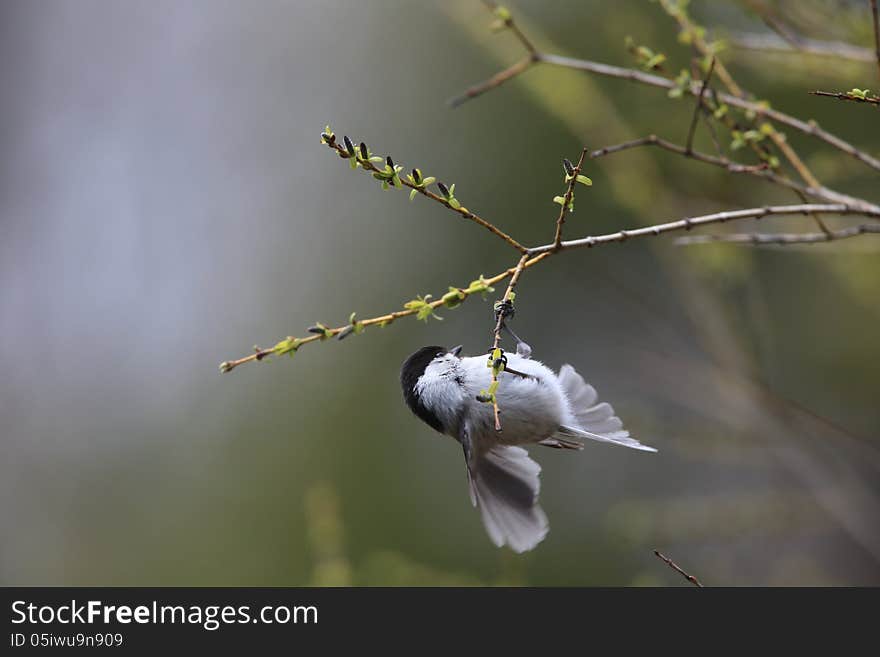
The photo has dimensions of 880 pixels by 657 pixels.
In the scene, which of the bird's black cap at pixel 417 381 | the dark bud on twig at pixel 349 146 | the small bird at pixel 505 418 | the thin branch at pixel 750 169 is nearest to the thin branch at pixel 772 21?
the thin branch at pixel 750 169

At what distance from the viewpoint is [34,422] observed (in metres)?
7.62

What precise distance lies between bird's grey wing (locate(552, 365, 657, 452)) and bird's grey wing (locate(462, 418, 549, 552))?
144 mm

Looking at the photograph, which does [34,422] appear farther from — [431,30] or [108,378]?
[431,30]

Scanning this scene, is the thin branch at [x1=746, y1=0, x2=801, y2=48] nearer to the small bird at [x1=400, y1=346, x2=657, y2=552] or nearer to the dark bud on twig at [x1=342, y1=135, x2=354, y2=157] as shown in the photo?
the small bird at [x1=400, y1=346, x2=657, y2=552]

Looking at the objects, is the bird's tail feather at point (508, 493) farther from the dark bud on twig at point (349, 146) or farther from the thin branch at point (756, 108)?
the dark bud on twig at point (349, 146)

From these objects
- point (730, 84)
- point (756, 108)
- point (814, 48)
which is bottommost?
point (756, 108)

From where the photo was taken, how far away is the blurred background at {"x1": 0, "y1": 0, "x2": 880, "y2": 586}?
6.88 metres

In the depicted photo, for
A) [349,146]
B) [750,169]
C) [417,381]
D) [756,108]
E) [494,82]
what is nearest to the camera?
[349,146]

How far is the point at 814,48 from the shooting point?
95.1 inches

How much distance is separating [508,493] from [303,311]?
21.2ft

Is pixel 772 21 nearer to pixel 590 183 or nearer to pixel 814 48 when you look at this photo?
pixel 814 48

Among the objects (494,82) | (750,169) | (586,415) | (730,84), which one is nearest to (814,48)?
(730,84)

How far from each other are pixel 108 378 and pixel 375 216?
2.77m

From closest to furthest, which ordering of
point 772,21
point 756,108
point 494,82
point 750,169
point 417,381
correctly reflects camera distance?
point 750,169 < point 756,108 < point 494,82 < point 772,21 < point 417,381
